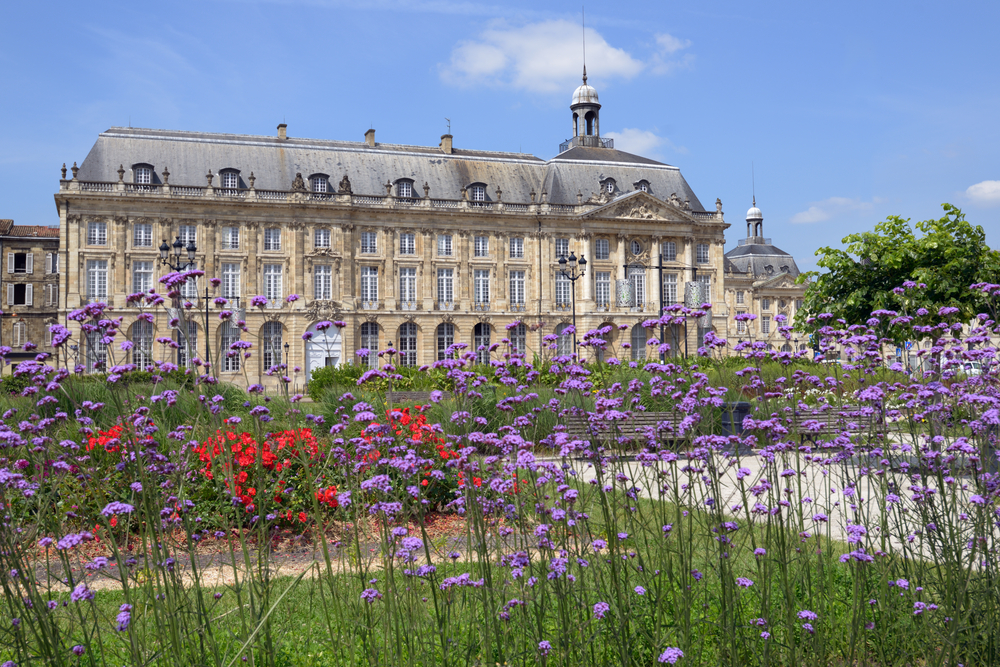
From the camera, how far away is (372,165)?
39.4 m

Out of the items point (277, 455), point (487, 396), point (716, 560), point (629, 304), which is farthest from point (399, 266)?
point (716, 560)

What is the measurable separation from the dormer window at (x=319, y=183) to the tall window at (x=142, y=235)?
7704 millimetres

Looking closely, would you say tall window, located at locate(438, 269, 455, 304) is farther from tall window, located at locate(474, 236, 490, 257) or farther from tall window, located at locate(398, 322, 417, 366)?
tall window, located at locate(398, 322, 417, 366)

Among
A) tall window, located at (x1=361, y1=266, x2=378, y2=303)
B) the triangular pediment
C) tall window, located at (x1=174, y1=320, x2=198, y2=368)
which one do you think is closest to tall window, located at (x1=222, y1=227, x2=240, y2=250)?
tall window, located at (x1=361, y1=266, x2=378, y2=303)

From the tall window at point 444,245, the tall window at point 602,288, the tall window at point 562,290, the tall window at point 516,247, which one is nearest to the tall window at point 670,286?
the tall window at point 602,288

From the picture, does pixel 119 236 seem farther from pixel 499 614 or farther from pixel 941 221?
pixel 499 614

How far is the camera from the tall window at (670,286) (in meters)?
41.6

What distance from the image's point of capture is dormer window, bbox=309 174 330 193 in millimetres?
37406

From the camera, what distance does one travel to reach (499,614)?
2.92 meters

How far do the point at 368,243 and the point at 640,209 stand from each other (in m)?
14.7

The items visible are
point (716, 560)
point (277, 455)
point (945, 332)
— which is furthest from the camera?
point (277, 455)

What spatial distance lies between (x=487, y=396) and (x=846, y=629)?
8.20 meters

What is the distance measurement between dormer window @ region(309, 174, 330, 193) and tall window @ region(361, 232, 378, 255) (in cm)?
292

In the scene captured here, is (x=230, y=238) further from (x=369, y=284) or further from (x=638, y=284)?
(x=638, y=284)
